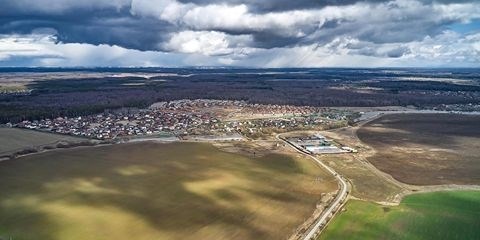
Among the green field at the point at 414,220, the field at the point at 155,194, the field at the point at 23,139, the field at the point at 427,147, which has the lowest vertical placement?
the field at the point at 427,147

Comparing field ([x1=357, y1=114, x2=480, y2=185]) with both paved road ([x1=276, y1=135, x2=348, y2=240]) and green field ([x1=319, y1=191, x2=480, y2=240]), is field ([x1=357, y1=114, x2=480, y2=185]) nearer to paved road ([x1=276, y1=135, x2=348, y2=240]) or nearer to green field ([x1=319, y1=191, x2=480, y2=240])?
paved road ([x1=276, y1=135, x2=348, y2=240])

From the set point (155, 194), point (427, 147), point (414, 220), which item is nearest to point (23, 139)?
point (155, 194)

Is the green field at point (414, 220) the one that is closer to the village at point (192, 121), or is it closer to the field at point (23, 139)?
the village at point (192, 121)

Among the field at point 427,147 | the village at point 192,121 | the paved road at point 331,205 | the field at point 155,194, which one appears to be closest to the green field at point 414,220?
the paved road at point 331,205

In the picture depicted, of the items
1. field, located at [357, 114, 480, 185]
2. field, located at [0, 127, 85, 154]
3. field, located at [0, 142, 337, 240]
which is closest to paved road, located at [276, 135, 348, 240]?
field, located at [0, 142, 337, 240]

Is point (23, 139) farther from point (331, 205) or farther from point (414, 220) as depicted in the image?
point (414, 220)

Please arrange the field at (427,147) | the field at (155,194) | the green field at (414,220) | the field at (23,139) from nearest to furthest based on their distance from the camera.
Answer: the green field at (414,220), the field at (155,194), the field at (427,147), the field at (23,139)

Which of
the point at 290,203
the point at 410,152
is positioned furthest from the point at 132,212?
the point at 410,152

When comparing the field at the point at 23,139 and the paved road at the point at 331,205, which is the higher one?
the field at the point at 23,139

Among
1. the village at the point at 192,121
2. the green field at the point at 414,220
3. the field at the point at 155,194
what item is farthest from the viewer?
the village at the point at 192,121
